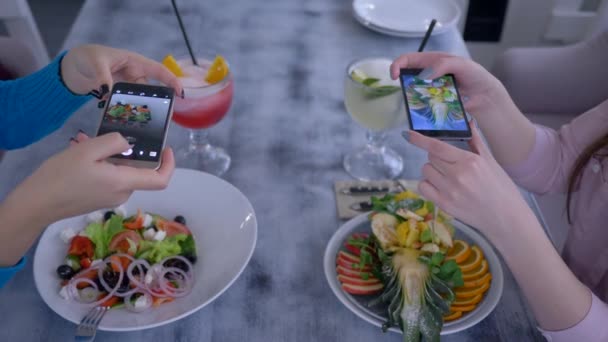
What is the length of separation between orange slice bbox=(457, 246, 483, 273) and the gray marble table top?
0.06 m

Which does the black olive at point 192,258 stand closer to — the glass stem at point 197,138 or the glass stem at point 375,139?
the glass stem at point 197,138

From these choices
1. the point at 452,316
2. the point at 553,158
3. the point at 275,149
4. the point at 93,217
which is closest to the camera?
the point at 452,316

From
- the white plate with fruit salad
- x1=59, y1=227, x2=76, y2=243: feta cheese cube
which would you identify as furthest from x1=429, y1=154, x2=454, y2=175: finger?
x1=59, y1=227, x2=76, y2=243: feta cheese cube

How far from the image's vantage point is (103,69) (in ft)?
2.76

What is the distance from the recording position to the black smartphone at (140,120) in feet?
2.28

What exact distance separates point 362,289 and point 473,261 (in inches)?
7.3

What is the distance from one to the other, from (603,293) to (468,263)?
276 mm

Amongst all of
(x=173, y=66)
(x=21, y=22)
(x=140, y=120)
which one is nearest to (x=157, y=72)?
(x=173, y=66)

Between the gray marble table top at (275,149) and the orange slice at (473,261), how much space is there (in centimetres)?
6

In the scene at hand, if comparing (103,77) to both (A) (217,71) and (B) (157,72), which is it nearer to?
(B) (157,72)

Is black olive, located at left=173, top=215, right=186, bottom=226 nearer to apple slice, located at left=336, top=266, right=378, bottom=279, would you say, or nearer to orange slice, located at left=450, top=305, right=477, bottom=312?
apple slice, located at left=336, top=266, right=378, bottom=279

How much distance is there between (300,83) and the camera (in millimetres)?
1211

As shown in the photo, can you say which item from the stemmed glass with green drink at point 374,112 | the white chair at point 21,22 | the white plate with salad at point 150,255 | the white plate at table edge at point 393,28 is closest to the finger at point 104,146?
the white plate with salad at point 150,255

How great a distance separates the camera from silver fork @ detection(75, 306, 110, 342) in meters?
0.67
